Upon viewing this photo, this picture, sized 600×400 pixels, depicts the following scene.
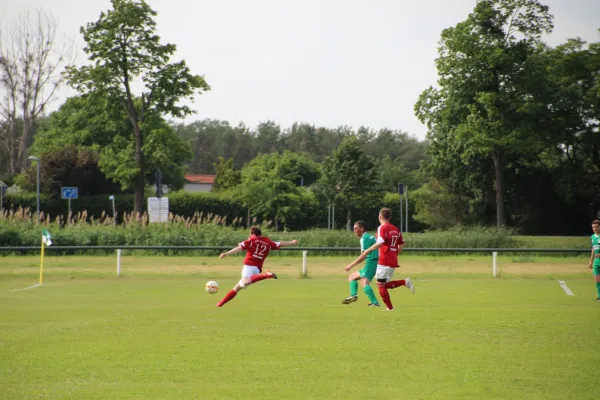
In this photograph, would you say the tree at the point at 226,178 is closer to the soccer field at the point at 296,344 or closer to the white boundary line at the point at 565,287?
the white boundary line at the point at 565,287

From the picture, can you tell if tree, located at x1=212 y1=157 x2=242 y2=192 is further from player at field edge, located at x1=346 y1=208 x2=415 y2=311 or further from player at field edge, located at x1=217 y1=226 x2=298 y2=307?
player at field edge, located at x1=346 y1=208 x2=415 y2=311

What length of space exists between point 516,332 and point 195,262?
23142 millimetres

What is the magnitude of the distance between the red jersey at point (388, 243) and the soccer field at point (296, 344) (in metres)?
1.07

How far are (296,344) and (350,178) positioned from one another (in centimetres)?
5285

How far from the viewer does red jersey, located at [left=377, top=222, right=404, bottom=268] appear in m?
15.3

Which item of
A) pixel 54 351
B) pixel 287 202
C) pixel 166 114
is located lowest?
pixel 54 351

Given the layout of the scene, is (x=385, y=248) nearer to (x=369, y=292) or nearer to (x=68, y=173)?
(x=369, y=292)

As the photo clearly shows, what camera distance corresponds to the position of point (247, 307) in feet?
57.7

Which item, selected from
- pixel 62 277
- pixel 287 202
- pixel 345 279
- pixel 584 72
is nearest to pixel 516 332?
pixel 345 279

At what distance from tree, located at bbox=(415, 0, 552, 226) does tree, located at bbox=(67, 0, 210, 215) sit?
1698 cm

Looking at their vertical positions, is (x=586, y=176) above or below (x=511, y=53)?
below

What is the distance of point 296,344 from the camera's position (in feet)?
38.6

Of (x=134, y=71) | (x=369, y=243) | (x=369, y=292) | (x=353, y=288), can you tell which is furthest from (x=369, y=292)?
(x=134, y=71)

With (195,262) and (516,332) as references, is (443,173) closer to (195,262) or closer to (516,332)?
(195,262)
